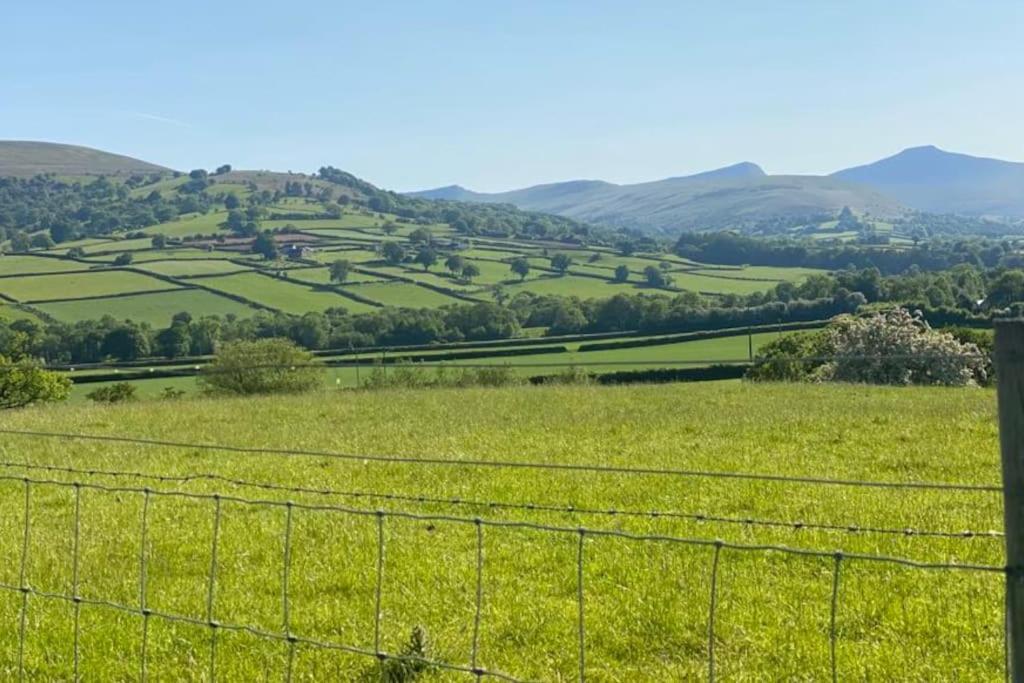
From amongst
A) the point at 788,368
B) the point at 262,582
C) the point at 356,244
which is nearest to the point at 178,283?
the point at 356,244

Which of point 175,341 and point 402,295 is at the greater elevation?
point 402,295

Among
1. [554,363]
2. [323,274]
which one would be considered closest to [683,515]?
[554,363]

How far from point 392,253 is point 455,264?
13789 millimetres

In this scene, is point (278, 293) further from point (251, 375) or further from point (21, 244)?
point (21, 244)

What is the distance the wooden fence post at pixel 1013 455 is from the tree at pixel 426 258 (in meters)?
129

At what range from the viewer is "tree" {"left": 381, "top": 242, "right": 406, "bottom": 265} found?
137587 millimetres

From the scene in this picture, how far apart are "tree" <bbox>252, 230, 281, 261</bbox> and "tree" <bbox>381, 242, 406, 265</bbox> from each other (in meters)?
15.7

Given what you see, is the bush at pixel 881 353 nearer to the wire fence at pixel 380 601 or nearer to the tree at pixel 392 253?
the wire fence at pixel 380 601

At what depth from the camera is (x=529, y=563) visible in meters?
9.11

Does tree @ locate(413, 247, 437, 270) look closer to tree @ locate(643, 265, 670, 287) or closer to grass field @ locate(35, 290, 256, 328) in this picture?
tree @ locate(643, 265, 670, 287)

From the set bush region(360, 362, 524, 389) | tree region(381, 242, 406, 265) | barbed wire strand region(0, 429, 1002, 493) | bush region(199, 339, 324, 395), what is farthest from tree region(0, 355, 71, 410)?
tree region(381, 242, 406, 265)

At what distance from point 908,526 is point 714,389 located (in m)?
19.6

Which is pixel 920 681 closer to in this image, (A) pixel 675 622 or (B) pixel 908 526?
(A) pixel 675 622

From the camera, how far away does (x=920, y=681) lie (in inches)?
237
